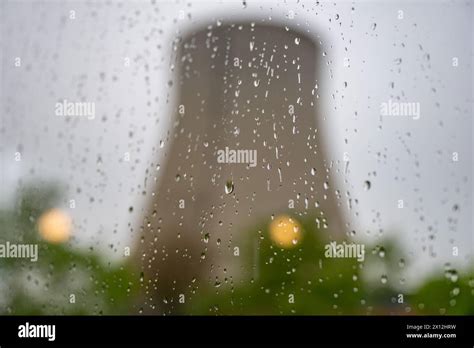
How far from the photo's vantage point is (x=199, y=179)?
183cm

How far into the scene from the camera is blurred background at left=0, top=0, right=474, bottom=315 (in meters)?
1.80

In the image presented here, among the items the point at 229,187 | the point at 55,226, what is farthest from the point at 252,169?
the point at 55,226

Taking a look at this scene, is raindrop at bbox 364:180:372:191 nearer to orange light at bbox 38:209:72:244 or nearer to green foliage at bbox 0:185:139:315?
green foliage at bbox 0:185:139:315

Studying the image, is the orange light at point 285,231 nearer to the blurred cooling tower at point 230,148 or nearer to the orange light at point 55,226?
the blurred cooling tower at point 230,148

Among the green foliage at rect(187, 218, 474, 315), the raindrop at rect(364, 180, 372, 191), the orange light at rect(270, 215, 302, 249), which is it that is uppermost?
the raindrop at rect(364, 180, 372, 191)

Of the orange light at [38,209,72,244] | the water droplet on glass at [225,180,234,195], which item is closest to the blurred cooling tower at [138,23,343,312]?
the water droplet on glass at [225,180,234,195]

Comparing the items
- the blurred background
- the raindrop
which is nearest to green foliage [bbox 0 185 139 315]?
the blurred background

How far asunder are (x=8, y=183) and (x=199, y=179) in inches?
22.4

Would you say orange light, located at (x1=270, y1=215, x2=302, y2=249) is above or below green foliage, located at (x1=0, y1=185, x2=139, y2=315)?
above

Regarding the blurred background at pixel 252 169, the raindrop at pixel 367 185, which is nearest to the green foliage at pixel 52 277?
the blurred background at pixel 252 169

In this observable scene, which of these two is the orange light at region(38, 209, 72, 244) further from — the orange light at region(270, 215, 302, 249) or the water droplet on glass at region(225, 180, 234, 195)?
the orange light at region(270, 215, 302, 249)
